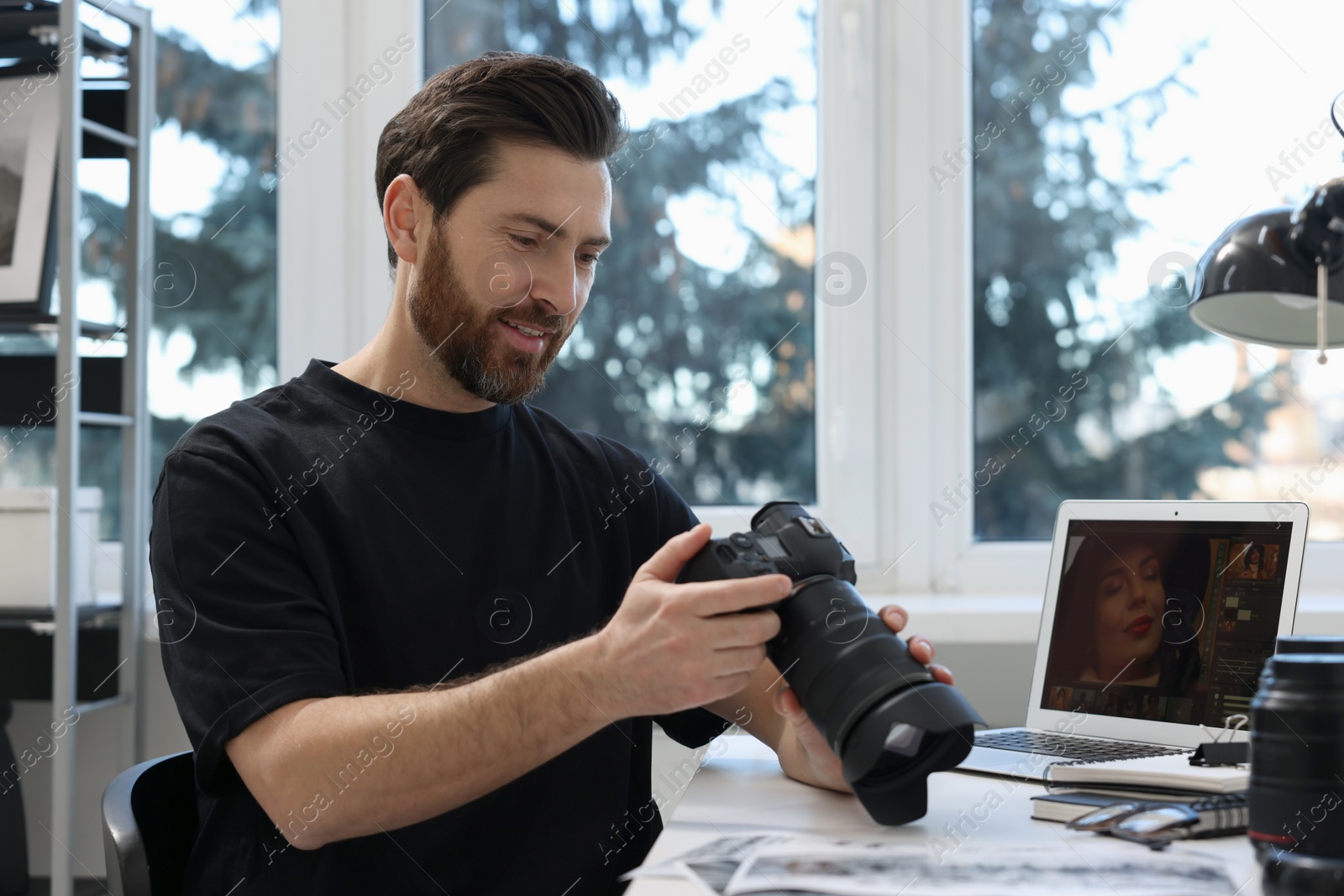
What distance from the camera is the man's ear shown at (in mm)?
1272

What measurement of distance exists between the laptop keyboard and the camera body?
1.06 feet

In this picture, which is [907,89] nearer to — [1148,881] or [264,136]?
[264,136]

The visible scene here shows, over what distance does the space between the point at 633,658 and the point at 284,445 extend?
490 millimetres

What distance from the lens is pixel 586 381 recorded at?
6.64 ft

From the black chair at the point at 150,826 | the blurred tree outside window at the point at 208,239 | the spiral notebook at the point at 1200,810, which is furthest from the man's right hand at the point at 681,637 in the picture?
the blurred tree outside window at the point at 208,239

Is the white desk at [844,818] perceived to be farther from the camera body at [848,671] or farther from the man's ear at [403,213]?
the man's ear at [403,213]

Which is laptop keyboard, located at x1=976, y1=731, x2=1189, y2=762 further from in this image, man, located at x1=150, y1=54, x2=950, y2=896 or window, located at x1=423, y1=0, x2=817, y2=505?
window, located at x1=423, y1=0, x2=817, y2=505

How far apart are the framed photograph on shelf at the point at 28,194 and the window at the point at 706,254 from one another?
0.76 metres

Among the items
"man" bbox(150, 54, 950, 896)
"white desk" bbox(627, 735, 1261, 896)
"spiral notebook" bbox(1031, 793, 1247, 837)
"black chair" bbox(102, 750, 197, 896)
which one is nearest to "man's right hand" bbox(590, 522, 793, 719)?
"man" bbox(150, 54, 950, 896)

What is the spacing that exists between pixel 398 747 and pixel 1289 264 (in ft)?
2.74

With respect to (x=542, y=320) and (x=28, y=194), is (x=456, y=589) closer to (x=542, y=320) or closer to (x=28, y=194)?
(x=542, y=320)

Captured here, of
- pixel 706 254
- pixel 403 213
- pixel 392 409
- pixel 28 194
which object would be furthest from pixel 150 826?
pixel 706 254

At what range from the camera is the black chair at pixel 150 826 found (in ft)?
3.04

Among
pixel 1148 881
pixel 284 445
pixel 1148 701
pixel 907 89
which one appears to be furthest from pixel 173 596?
pixel 907 89
